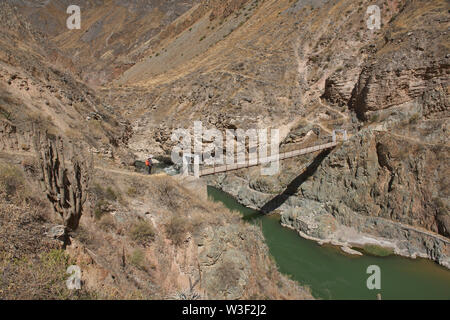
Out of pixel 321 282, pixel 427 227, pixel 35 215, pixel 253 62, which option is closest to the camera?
pixel 35 215

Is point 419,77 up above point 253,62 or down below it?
below

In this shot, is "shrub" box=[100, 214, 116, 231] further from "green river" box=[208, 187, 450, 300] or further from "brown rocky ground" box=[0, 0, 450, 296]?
"green river" box=[208, 187, 450, 300]

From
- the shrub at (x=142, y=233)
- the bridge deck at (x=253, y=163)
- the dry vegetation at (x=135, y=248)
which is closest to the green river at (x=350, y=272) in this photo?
the dry vegetation at (x=135, y=248)

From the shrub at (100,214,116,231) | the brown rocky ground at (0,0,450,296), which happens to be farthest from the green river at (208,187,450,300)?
the shrub at (100,214,116,231)

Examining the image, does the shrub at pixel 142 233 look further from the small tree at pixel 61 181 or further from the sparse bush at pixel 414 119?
the sparse bush at pixel 414 119

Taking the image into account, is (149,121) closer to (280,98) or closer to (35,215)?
(280,98)

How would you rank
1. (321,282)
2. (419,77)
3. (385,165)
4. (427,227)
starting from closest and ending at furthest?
(321,282) < (427,227) < (385,165) < (419,77)
